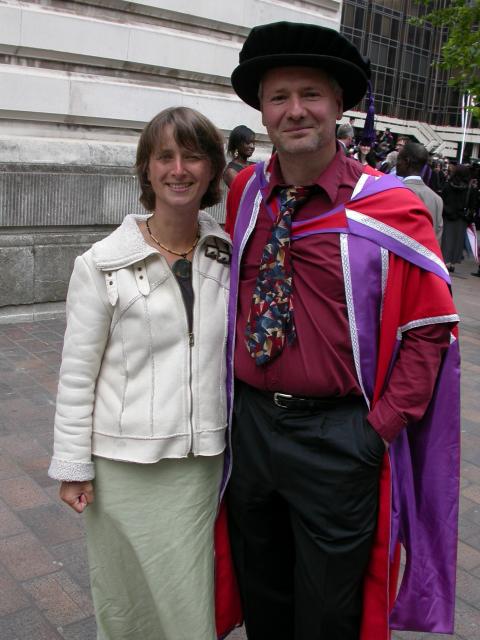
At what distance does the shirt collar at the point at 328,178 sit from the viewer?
2172 millimetres

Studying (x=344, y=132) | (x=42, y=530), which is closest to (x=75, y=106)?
(x=42, y=530)

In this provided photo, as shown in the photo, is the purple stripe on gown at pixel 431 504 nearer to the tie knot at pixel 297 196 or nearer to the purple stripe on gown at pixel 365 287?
the purple stripe on gown at pixel 365 287

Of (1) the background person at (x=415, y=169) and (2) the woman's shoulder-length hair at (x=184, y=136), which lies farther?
(1) the background person at (x=415, y=169)

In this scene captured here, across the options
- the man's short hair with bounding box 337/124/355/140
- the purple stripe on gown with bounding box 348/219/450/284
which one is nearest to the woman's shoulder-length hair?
the purple stripe on gown with bounding box 348/219/450/284

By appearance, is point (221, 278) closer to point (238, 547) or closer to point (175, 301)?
point (175, 301)

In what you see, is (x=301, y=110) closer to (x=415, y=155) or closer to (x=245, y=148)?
(x=245, y=148)

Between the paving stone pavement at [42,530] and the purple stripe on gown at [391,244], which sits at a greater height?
the purple stripe on gown at [391,244]

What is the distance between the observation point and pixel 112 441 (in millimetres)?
2230

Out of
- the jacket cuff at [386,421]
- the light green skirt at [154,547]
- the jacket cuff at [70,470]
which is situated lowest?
the light green skirt at [154,547]

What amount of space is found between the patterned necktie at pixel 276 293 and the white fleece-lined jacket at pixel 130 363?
165mm

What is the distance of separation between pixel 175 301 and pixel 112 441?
458mm

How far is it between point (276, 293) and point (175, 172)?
1.52ft

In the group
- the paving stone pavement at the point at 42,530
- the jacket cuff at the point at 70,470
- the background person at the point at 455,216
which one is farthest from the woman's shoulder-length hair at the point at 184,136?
the background person at the point at 455,216

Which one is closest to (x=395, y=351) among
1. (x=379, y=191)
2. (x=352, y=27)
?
(x=379, y=191)
